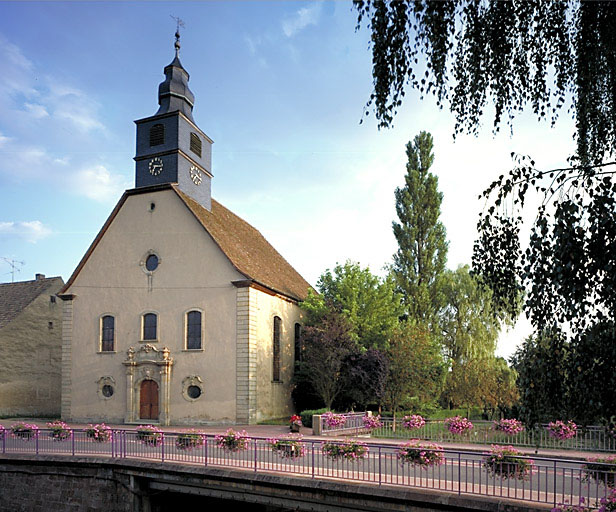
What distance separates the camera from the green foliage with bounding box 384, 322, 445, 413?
1174 inches

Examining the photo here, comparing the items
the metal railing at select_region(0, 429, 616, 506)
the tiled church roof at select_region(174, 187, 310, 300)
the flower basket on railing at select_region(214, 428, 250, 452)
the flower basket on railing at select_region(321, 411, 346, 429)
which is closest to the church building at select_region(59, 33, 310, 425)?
the tiled church roof at select_region(174, 187, 310, 300)

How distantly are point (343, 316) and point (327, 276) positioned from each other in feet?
14.4

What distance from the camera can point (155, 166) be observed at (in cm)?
3192

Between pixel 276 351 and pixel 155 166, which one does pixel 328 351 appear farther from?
pixel 155 166

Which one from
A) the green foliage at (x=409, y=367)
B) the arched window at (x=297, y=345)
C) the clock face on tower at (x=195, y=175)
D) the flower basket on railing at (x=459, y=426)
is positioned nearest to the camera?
the flower basket on railing at (x=459, y=426)

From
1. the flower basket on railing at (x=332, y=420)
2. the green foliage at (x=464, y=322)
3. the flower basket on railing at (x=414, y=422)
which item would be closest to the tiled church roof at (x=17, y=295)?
the flower basket on railing at (x=332, y=420)

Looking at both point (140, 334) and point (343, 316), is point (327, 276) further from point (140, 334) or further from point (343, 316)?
point (140, 334)

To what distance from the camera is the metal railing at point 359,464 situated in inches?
469

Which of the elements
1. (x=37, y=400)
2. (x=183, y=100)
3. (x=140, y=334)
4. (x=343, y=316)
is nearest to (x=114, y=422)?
(x=140, y=334)

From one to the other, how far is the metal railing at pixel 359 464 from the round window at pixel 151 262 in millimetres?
12179

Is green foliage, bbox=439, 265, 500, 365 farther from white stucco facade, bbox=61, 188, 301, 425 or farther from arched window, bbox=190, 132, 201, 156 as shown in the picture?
arched window, bbox=190, 132, 201, 156

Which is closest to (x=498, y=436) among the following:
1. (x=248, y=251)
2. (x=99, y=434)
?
(x=99, y=434)

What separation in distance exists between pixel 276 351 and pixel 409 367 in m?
7.24

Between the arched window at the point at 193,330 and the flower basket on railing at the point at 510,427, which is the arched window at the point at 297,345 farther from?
the flower basket on railing at the point at 510,427
